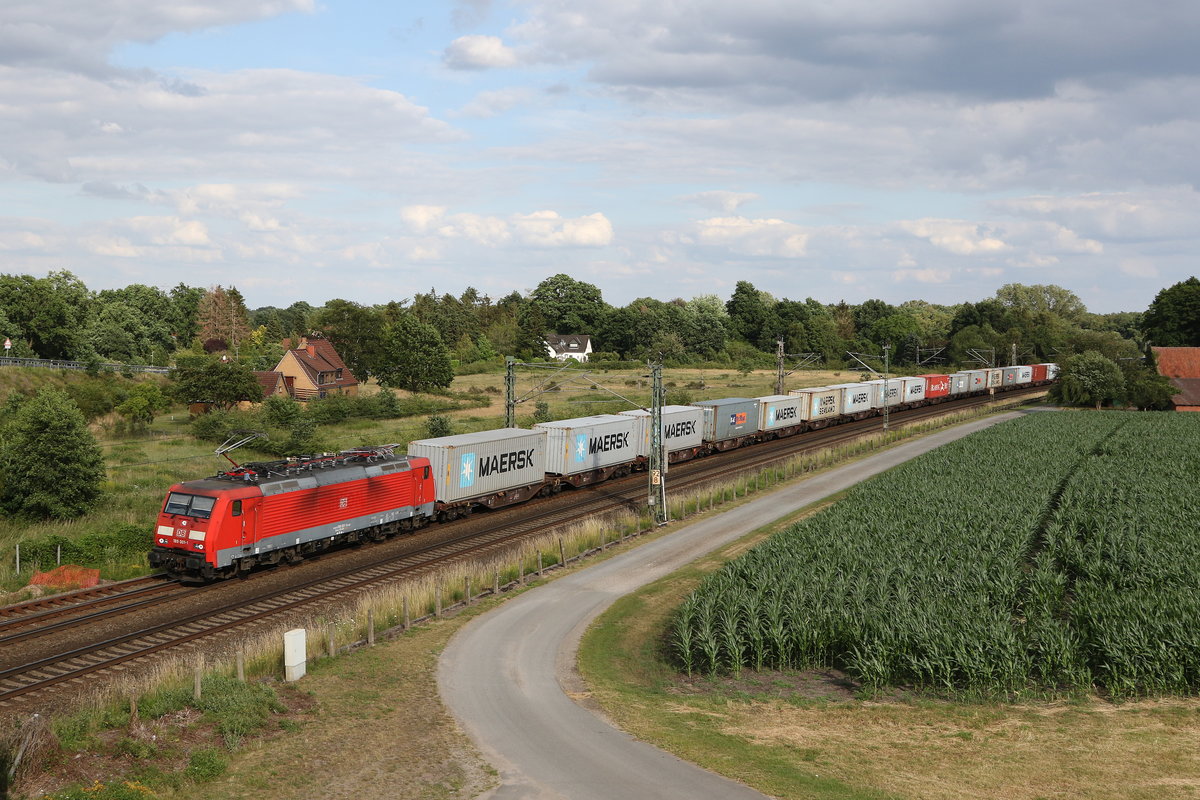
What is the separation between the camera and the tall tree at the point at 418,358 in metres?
101

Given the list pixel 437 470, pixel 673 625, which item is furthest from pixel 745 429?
pixel 673 625

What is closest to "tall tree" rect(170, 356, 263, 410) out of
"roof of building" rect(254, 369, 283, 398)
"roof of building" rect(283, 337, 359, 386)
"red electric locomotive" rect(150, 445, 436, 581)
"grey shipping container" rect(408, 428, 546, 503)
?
"roof of building" rect(254, 369, 283, 398)

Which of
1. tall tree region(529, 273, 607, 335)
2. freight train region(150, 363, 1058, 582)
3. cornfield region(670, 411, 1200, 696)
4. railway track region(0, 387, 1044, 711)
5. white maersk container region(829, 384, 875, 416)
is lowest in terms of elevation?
railway track region(0, 387, 1044, 711)

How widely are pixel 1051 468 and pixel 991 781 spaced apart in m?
41.9

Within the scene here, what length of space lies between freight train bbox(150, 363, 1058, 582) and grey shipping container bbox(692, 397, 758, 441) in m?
0.10

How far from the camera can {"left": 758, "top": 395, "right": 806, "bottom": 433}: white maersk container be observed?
70688 millimetres

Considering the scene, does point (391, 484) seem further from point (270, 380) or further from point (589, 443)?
point (270, 380)

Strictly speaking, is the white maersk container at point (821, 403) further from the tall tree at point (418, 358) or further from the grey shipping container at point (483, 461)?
the tall tree at point (418, 358)

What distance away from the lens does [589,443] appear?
5078cm

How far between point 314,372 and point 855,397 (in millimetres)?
62124

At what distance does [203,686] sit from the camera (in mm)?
19719

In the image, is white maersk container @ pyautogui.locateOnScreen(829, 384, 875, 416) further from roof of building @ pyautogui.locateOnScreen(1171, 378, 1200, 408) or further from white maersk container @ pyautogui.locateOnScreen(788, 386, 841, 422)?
roof of building @ pyautogui.locateOnScreen(1171, 378, 1200, 408)

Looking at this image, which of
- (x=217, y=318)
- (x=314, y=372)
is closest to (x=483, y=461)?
(x=314, y=372)

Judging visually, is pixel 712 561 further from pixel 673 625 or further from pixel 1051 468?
pixel 1051 468
